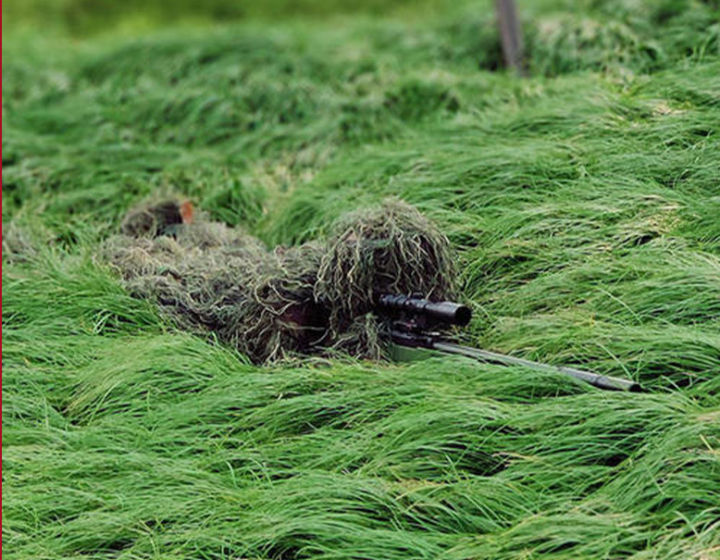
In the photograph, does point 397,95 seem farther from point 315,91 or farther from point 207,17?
point 207,17

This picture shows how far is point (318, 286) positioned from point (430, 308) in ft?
1.75

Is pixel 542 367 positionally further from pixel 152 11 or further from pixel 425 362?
pixel 152 11

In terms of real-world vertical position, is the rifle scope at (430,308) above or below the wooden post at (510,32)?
below

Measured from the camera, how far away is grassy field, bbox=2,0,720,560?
128 inches

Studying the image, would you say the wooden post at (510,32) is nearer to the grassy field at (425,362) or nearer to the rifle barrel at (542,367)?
the grassy field at (425,362)

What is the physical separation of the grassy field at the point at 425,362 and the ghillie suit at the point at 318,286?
13 centimetres

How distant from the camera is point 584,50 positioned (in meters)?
7.30

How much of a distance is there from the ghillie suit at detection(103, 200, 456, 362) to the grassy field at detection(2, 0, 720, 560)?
5.2 inches

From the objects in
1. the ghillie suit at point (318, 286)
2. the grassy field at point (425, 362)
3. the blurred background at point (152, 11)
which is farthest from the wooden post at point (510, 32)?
the blurred background at point (152, 11)

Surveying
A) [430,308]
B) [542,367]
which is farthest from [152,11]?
[542,367]

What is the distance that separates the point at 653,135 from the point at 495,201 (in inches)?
29.7

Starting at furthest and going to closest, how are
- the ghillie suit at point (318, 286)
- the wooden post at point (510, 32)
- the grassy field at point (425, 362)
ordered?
the wooden post at point (510, 32) → the ghillie suit at point (318, 286) → the grassy field at point (425, 362)

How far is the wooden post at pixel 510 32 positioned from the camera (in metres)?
7.84

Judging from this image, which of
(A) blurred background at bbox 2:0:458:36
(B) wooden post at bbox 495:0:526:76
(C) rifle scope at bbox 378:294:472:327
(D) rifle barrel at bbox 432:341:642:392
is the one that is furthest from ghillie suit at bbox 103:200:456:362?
(A) blurred background at bbox 2:0:458:36
